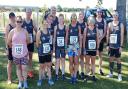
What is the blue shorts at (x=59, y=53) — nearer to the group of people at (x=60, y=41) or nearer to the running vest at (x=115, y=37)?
the group of people at (x=60, y=41)

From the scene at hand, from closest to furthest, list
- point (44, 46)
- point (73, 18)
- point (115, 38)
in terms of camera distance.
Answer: point (44, 46), point (73, 18), point (115, 38)

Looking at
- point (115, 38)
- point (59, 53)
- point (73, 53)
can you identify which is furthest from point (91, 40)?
point (59, 53)

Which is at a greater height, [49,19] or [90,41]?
[49,19]

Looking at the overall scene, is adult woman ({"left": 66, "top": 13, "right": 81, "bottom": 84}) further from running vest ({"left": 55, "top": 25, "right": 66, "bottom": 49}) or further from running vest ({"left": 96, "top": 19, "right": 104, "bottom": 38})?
running vest ({"left": 96, "top": 19, "right": 104, "bottom": 38})

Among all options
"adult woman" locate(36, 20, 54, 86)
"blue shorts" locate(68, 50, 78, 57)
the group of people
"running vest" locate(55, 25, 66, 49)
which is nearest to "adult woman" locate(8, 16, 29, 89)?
the group of people

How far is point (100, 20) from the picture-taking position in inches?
419

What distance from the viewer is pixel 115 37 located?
10.1 m

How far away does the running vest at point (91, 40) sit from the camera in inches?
383

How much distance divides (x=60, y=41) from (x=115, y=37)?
171 centimetres

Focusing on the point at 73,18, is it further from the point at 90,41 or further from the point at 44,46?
the point at 44,46

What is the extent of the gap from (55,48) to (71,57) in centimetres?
57

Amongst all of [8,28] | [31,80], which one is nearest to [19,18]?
[8,28]

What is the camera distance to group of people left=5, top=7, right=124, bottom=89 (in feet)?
29.0

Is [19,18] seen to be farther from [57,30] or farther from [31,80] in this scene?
[31,80]
